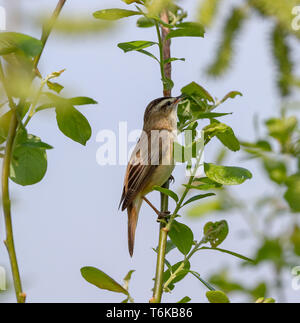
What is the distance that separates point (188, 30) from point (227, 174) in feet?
1.47

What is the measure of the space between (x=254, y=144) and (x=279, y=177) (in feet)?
0.57

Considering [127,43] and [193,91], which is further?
[193,91]

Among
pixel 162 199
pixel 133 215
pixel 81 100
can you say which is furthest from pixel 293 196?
pixel 133 215

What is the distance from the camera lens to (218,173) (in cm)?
145

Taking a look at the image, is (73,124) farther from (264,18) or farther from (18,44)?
(264,18)

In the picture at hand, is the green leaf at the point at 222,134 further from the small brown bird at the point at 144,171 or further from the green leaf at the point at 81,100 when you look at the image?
the small brown bird at the point at 144,171

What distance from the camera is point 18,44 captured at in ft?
3.48

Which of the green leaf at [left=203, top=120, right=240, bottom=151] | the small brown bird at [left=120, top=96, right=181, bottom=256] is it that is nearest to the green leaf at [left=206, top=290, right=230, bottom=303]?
the green leaf at [left=203, top=120, right=240, bottom=151]

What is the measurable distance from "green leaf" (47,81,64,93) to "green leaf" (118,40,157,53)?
0.27 meters

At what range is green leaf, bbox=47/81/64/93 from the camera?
1.45m

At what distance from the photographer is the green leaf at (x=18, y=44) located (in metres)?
1.04
